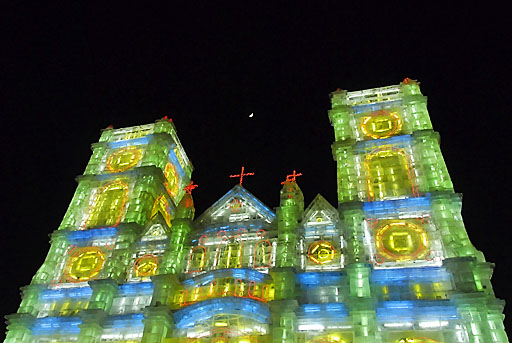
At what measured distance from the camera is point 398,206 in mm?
37406

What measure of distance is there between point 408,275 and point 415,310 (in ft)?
9.33

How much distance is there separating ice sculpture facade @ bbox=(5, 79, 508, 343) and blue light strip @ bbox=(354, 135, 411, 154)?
3.4 inches

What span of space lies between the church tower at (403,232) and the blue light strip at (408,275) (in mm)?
65

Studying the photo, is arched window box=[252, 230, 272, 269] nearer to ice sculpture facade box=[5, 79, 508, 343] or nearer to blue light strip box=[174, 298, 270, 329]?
ice sculpture facade box=[5, 79, 508, 343]

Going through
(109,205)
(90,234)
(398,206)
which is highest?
(109,205)

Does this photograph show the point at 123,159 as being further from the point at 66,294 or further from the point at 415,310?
the point at 415,310

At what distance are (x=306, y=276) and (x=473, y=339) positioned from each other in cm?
1099

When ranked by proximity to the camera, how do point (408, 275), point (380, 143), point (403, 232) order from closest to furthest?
point (408, 275), point (403, 232), point (380, 143)

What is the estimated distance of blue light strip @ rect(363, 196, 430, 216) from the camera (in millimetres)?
37281

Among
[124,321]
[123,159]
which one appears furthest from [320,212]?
[123,159]

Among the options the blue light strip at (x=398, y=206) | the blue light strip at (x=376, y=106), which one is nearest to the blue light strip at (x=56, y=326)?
the blue light strip at (x=398, y=206)

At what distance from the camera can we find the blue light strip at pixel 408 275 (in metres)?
32.6

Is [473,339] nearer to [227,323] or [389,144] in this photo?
[227,323]

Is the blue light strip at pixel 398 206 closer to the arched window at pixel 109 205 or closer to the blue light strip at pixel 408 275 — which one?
the blue light strip at pixel 408 275
